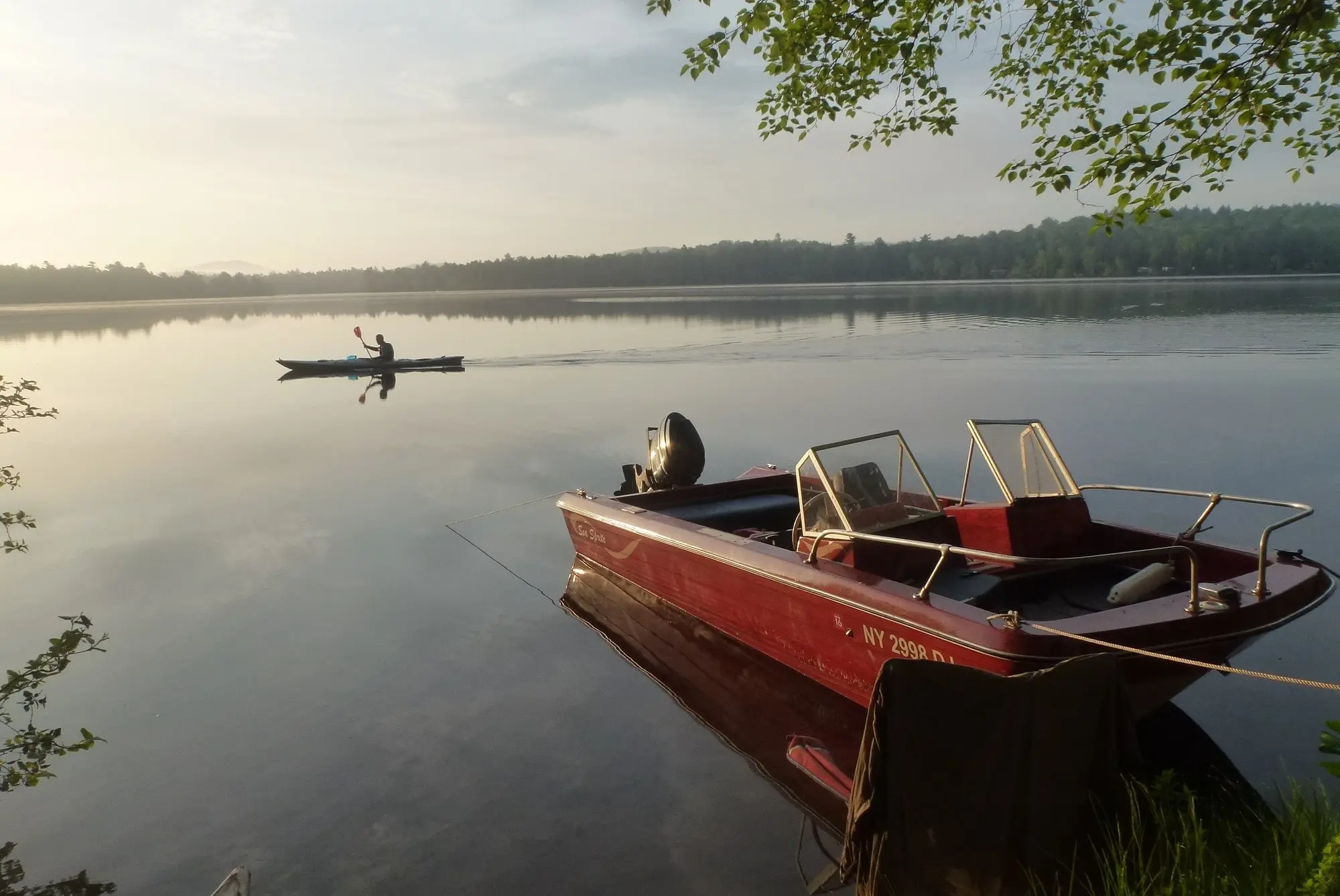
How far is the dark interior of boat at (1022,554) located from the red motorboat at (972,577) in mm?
12

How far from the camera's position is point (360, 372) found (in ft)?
108

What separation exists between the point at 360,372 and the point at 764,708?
2938 centimetres

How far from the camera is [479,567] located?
32.1 feet

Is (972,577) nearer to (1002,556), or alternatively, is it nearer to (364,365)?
(1002,556)

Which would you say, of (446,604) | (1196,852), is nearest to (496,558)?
(446,604)

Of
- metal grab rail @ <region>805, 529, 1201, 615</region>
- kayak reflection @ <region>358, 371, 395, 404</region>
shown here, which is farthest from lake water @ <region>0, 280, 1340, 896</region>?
metal grab rail @ <region>805, 529, 1201, 615</region>

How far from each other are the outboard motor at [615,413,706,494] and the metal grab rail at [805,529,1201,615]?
342cm

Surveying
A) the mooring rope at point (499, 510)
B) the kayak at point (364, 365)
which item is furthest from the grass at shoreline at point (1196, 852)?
the kayak at point (364, 365)

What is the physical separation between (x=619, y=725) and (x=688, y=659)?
1278 millimetres

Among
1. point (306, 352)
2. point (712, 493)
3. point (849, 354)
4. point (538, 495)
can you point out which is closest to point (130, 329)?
point (306, 352)

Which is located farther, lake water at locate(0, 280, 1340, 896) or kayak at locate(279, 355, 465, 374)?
kayak at locate(279, 355, 465, 374)

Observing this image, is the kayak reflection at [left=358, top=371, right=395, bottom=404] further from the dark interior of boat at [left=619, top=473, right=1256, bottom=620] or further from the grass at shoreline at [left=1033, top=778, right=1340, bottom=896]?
the grass at shoreline at [left=1033, top=778, right=1340, bottom=896]

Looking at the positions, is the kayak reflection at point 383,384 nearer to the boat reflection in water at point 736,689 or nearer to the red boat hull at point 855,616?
the boat reflection in water at point 736,689

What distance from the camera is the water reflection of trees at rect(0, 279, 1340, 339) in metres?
48.5
